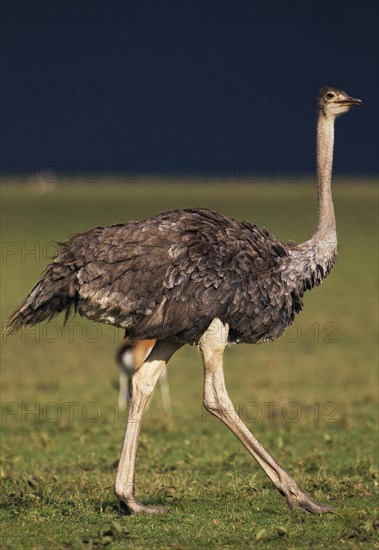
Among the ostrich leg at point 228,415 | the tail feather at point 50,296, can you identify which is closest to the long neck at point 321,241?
the ostrich leg at point 228,415

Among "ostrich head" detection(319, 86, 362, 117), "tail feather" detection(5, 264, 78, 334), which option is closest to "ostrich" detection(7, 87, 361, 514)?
"tail feather" detection(5, 264, 78, 334)

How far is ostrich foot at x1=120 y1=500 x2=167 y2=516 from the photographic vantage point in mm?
7293

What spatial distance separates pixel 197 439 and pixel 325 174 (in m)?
4.00

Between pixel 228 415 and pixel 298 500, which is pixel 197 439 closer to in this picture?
pixel 228 415

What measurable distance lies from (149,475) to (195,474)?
0.34 m

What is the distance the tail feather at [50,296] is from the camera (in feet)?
24.1

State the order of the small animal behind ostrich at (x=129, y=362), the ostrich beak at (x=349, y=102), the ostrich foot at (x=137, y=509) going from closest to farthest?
the ostrich foot at (x=137, y=509) → the ostrich beak at (x=349, y=102) → the small animal behind ostrich at (x=129, y=362)

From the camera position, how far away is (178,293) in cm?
729

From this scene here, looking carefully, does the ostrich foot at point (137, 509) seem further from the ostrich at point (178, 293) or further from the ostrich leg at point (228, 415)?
the ostrich leg at point (228, 415)

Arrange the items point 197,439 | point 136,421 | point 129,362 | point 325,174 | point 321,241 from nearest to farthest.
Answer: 1. point 136,421
2. point 321,241
3. point 325,174
4. point 197,439
5. point 129,362

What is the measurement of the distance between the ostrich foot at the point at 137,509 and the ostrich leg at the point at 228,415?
2.11 ft

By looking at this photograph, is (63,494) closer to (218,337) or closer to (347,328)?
(218,337)

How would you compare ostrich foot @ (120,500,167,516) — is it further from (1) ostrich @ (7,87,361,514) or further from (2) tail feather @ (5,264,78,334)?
(2) tail feather @ (5,264,78,334)

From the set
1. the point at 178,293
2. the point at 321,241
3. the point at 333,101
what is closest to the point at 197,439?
the point at 321,241
